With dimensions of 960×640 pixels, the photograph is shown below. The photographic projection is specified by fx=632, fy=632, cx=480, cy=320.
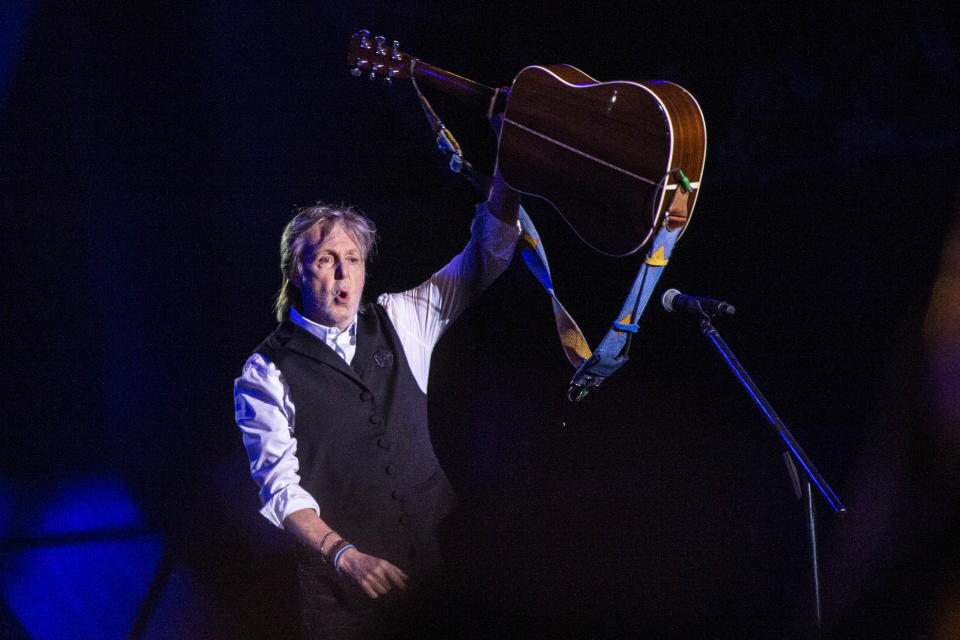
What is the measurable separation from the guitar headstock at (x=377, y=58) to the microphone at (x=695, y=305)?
0.94 meters

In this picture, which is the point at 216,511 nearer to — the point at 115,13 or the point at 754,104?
the point at 115,13

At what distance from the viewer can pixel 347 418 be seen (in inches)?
76.0

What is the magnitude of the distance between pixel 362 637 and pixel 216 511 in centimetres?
86

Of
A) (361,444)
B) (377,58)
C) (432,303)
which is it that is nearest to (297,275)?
(432,303)

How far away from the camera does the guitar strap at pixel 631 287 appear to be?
1.32 m

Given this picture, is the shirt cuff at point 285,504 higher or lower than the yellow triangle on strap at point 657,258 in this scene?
lower

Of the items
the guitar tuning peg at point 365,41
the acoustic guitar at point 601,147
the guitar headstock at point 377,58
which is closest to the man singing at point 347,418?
the acoustic guitar at point 601,147

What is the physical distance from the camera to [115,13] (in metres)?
2.02

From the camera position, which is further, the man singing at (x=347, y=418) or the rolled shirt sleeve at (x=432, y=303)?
the rolled shirt sleeve at (x=432, y=303)

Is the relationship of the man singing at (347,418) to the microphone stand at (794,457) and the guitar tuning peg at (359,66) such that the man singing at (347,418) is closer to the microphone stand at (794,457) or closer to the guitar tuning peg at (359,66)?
the guitar tuning peg at (359,66)

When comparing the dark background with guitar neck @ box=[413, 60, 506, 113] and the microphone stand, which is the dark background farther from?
guitar neck @ box=[413, 60, 506, 113]

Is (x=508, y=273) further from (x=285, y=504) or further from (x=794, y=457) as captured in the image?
(x=794, y=457)

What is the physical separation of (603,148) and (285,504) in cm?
126

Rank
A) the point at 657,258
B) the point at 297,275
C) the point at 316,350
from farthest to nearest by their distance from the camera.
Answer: the point at 297,275 → the point at 316,350 → the point at 657,258
